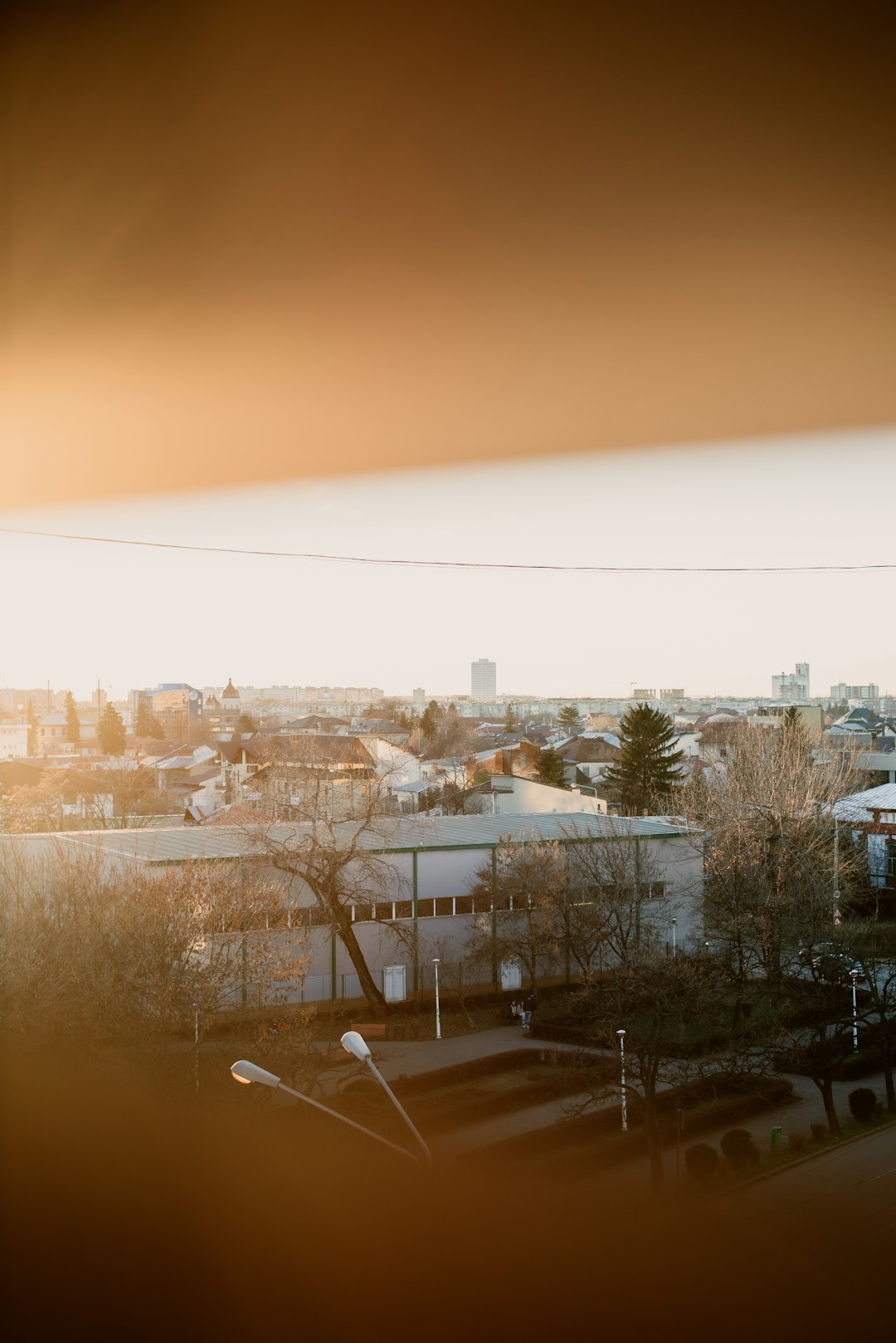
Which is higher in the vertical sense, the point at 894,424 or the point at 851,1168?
the point at 894,424

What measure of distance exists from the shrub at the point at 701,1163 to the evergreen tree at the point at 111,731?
5836mm

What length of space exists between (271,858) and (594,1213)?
7372 millimetres

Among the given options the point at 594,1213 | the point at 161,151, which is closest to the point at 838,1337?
the point at 594,1213

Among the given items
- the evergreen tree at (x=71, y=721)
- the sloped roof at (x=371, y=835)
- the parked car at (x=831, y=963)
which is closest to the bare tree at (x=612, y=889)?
the sloped roof at (x=371, y=835)

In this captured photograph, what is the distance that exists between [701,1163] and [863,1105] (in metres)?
1.76

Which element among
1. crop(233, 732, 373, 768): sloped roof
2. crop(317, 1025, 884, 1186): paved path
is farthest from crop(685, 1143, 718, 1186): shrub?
crop(233, 732, 373, 768): sloped roof

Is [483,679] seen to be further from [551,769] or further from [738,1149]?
[738,1149]

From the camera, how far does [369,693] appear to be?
13320 millimetres

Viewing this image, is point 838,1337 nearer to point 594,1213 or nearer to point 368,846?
point 594,1213

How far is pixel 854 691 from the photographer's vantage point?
14.2 meters

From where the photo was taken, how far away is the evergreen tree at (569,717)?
60.3ft

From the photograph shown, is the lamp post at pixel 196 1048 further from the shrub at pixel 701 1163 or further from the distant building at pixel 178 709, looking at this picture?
the distant building at pixel 178 709

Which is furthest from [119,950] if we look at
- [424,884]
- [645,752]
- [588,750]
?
[588,750]

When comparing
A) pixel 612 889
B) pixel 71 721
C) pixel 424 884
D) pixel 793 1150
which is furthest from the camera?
pixel 424 884
